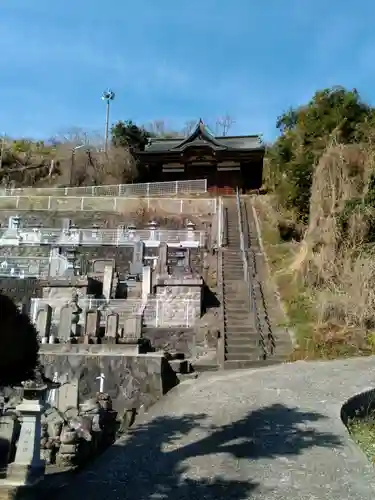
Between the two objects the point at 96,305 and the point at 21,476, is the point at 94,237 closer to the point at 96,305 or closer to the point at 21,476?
the point at 96,305

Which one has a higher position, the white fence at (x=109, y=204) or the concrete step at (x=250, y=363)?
the white fence at (x=109, y=204)

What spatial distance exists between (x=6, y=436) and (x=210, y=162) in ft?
99.7

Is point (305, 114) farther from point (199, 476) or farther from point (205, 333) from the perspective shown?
point (199, 476)

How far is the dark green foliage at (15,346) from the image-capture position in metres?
4.94

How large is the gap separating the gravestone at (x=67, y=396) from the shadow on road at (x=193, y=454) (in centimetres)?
140

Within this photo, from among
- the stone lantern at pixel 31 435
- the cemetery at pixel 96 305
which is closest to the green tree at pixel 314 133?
the cemetery at pixel 96 305

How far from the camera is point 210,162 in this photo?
121 feet

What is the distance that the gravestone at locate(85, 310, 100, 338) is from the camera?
47.4ft

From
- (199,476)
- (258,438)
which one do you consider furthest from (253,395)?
(199,476)

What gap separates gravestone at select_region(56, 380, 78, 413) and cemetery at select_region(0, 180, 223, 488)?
0.06ft

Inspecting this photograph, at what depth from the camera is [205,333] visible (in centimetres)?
1570

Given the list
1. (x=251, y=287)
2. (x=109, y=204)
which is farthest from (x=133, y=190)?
(x=251, y=287)

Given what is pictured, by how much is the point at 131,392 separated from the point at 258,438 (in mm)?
5272

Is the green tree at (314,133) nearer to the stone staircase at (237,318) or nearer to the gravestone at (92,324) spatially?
the stone staircase at (237,318)
